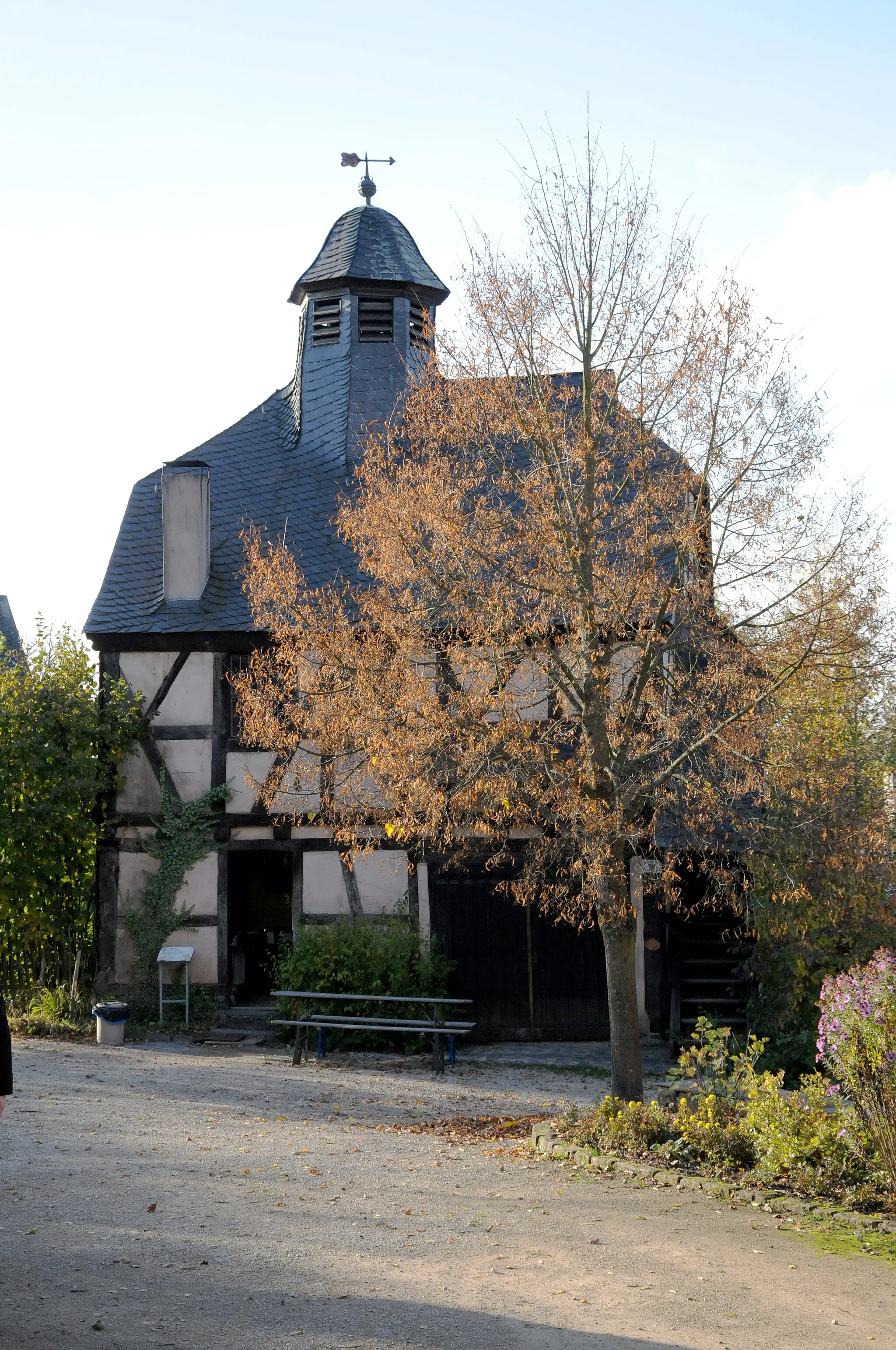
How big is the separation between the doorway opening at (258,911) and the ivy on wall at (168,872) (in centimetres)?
294

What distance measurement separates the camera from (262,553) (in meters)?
15.4

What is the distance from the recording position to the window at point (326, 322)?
18297 millimetres

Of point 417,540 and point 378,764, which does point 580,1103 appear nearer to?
point 378,764

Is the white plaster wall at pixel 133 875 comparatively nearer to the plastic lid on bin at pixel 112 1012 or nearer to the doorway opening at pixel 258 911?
the plastic lid on bin at pixel 112 1012

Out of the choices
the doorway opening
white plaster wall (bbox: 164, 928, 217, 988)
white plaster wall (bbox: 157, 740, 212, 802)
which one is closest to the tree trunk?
white plaster wall (bbox: 164, 928, 217, 988)

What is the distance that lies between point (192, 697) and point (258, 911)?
4.61 metres

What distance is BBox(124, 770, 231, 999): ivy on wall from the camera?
14125 millimetres

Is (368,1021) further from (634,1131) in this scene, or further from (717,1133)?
(717,1133)

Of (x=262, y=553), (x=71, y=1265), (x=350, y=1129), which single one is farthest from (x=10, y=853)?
(x=71, y=1265)

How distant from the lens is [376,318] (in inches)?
720

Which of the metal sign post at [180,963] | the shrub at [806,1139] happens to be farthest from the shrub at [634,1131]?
the metal sign post at [180,963]

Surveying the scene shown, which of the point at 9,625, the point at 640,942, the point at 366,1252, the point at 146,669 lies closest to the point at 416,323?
the point at 146,669

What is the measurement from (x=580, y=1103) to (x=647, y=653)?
4.01 meters

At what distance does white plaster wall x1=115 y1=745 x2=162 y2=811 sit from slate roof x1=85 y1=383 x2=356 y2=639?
142cm
